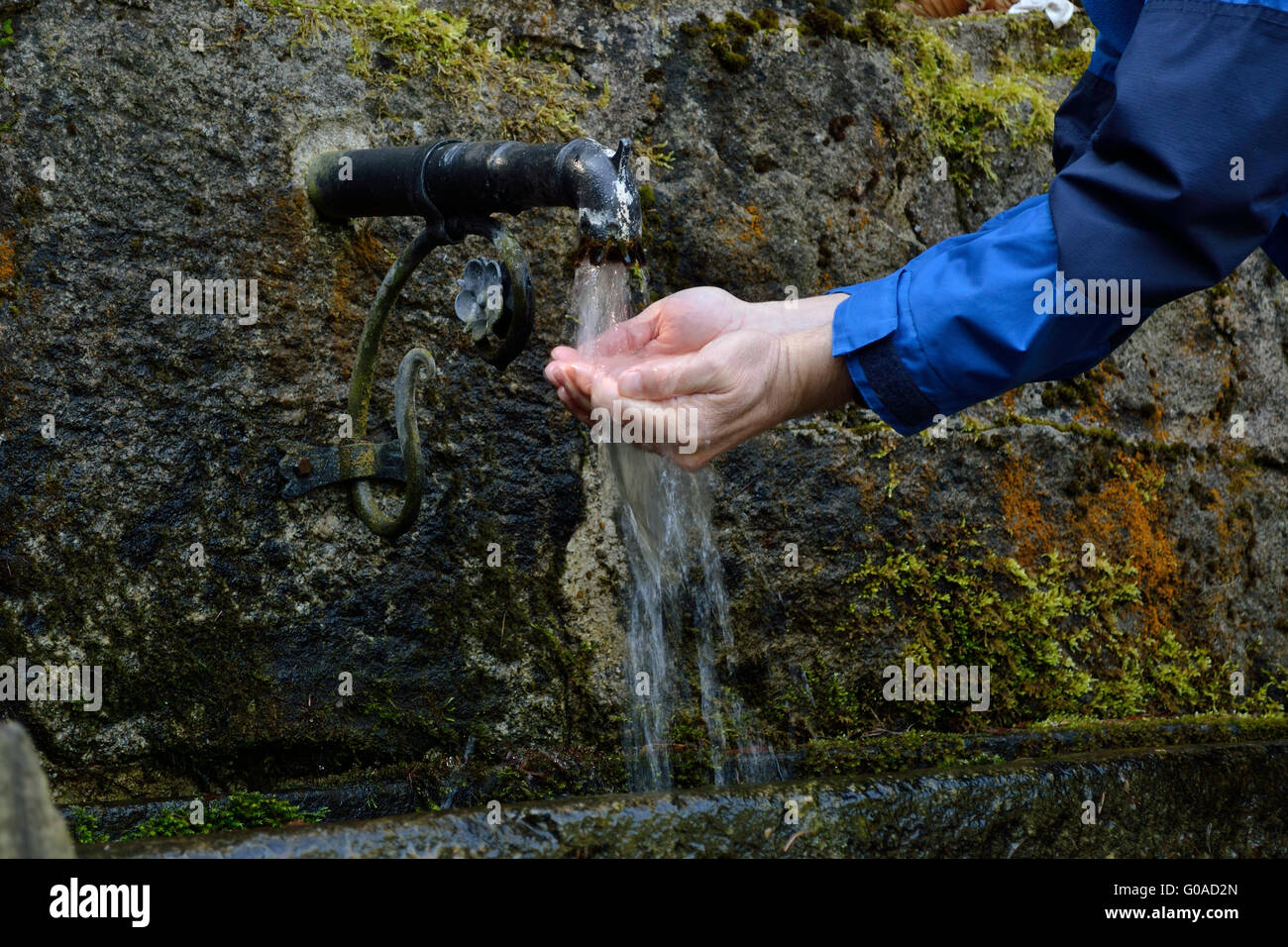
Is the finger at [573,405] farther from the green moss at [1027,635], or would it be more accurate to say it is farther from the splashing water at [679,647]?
the green moss at [1027,635]

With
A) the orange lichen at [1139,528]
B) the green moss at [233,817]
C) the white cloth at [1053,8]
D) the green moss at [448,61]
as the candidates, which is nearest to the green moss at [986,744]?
the orange lichen at [1139,528]

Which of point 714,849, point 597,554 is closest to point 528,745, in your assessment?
point 597,554

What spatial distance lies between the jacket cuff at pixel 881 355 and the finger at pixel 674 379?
18cm

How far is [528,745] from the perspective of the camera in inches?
83.5

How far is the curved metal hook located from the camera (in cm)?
185

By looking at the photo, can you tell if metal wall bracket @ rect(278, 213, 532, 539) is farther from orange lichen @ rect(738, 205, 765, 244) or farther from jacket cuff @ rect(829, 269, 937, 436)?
orange lichen @ rect(738, 205, 765, 244)

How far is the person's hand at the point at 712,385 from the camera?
1.59m

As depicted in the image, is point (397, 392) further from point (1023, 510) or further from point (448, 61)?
point (1023, 510)

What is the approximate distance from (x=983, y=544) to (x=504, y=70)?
141 cm

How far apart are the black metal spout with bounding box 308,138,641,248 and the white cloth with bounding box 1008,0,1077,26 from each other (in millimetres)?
1756

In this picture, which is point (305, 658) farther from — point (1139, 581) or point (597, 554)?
point (1139, 581)

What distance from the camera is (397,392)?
189cm
